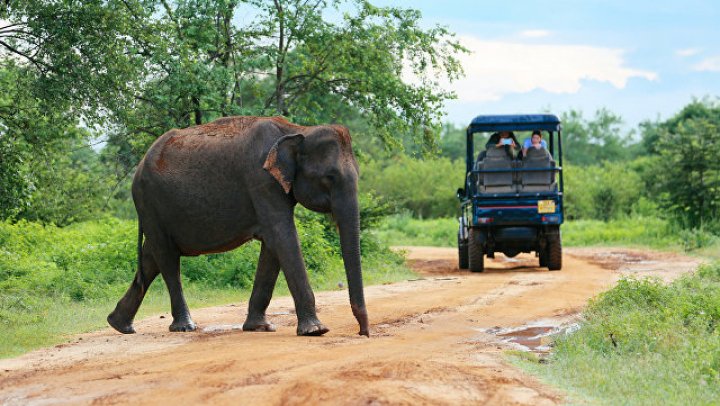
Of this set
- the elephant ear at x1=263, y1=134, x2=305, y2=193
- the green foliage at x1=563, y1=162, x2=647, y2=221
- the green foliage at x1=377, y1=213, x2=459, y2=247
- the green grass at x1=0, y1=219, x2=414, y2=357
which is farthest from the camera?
the green foliage at x1=563, y1=162, x2=647, y2=221

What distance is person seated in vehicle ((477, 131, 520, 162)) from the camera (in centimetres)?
2205

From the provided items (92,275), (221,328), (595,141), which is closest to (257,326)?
(221,328)

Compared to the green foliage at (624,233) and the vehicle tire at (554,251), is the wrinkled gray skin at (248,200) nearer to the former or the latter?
the vehicle tire at (554,251)

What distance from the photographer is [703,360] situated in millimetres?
8625

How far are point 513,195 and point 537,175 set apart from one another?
0.68m

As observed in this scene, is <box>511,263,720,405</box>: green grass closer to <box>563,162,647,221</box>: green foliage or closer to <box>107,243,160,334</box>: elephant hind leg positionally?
<box>107,243,160,334</box>: elephant hind leg

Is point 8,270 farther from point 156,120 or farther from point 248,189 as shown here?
point 248,189

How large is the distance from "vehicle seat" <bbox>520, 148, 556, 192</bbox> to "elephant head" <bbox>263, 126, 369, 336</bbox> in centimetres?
1120

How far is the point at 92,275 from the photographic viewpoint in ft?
54.7

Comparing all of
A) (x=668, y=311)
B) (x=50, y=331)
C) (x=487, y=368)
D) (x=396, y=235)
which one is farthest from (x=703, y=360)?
(x=396, y=235)

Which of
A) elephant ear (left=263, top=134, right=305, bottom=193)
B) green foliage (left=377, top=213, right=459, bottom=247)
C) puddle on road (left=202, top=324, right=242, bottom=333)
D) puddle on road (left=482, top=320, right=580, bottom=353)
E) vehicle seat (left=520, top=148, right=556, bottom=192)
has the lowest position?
green foliage (left=377, top=213, right=459, bottom=247)

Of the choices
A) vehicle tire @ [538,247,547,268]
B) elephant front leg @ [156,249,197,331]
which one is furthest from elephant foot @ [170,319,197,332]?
vehicle tire @ [538,247,547,268]

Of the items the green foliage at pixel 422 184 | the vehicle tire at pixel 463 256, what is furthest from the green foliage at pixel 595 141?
the vehicle tire at pixel 463 256

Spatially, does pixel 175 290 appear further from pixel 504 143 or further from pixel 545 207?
pixel 504 143
